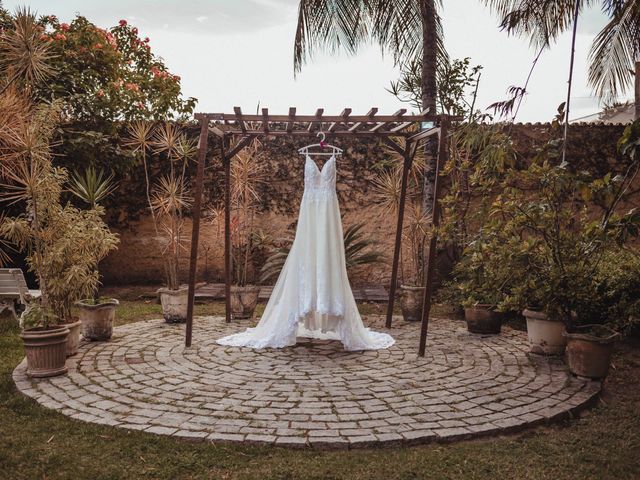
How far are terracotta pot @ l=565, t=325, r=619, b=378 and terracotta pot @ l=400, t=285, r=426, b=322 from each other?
2419 millimetres

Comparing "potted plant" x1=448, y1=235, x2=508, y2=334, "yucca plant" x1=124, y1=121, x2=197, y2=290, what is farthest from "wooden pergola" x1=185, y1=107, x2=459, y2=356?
"yucca plant" x1=124, y1=121, x2=197, y2=290

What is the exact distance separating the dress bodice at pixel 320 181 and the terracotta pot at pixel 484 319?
6.57 feet

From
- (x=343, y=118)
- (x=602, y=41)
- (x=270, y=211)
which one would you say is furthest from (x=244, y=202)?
(x=602, y=41)

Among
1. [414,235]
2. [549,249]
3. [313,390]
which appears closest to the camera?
[313,390]

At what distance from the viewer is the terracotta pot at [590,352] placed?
13.3ft

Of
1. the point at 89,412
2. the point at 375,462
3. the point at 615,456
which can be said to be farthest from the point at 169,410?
the point at 615,456

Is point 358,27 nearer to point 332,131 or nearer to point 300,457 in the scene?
point 332,131

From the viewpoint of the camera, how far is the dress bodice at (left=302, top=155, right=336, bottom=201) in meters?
5.15

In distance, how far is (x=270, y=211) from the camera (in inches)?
345

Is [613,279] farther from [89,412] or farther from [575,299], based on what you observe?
[89,412]

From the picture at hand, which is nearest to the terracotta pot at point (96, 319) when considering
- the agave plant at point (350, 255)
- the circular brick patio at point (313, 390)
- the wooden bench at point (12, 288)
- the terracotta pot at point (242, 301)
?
the circular brick patio at point (313, 390)

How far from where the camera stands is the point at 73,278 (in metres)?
4.64

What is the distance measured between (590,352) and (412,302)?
2.62 m

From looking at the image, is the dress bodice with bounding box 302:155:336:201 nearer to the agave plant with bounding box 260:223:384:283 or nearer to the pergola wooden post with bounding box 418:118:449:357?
the pergola wooden post with bounding box 418:118:449:357
